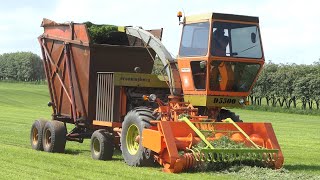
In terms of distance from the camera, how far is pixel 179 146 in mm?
11531

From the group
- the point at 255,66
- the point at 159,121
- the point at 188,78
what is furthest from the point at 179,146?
the point at 255,66

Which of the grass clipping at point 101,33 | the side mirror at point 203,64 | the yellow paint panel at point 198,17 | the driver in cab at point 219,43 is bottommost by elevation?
the side mirror at point 203,64

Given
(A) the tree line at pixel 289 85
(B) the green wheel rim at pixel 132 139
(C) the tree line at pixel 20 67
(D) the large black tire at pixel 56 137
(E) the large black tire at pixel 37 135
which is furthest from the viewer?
(C) the tree line at pixel 20 67

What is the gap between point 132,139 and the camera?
42.6ft

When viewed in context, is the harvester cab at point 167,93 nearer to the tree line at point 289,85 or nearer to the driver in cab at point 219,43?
the driver in cab at point 219,43

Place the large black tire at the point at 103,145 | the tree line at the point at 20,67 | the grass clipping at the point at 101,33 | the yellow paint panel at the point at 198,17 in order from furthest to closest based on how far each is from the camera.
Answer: the tree line at the point at 20,67, the grass clipping at the point at 101,33, the large black tire at the point at 103,145, the yellow paint panel at the point at 198,17

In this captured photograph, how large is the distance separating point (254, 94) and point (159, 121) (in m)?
65.5

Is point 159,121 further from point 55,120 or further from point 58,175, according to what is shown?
point 55,120

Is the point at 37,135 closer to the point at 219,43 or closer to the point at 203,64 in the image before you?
the point at 203,64

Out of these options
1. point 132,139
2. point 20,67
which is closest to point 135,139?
point 132,139

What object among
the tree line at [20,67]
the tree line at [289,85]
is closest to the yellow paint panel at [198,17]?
the tree line at [289,85]

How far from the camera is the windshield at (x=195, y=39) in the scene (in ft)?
40.4

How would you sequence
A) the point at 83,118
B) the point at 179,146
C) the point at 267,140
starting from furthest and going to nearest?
the point at 83,118, the point at 267,140, the point at 179,146

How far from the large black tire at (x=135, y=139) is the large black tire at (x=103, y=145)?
815mm
